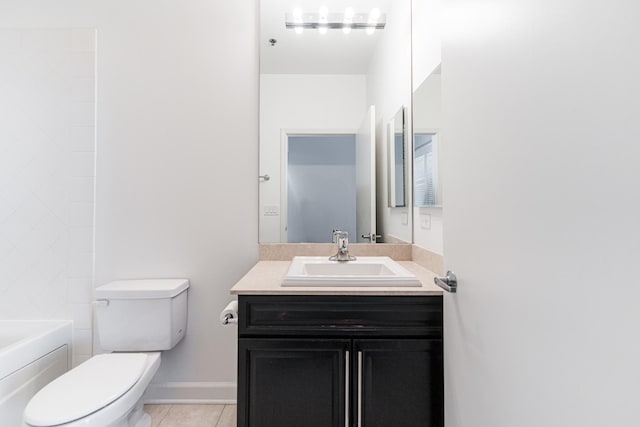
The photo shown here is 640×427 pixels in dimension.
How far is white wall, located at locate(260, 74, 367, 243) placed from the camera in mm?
1838

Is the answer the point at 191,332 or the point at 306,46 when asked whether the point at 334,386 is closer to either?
the point at 191,332

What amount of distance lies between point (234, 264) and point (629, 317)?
1664 mm

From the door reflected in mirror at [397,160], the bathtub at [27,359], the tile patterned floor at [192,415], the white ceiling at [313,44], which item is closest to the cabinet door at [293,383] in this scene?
the tile patterned floor at [192,415]

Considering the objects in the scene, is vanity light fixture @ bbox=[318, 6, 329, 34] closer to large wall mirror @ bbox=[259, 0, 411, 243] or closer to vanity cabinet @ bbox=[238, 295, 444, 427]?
large wall mirror @ bbox=[259, 0, 411, 243]

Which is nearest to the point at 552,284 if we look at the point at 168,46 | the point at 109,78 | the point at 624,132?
the point at 624,132

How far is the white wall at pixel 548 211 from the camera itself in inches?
18.5

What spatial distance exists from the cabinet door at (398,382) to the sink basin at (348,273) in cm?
22

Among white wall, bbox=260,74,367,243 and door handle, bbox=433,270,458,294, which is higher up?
white wall, bbox=260,74,367,243

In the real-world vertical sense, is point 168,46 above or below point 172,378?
above

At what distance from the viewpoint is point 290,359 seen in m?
1.21

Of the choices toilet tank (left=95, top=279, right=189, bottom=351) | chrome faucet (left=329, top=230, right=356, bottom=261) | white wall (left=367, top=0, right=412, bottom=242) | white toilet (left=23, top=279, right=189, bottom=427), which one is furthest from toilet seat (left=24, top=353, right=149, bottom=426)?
white wall (left=367, top=0, right=412, bottom=242)

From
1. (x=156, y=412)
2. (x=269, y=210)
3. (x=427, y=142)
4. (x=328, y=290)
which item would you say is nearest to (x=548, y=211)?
(x=328, y=290)

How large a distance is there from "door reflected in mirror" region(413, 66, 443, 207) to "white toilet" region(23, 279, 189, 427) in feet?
4.50

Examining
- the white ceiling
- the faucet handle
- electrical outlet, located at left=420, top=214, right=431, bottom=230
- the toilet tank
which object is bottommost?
the toilet tank
